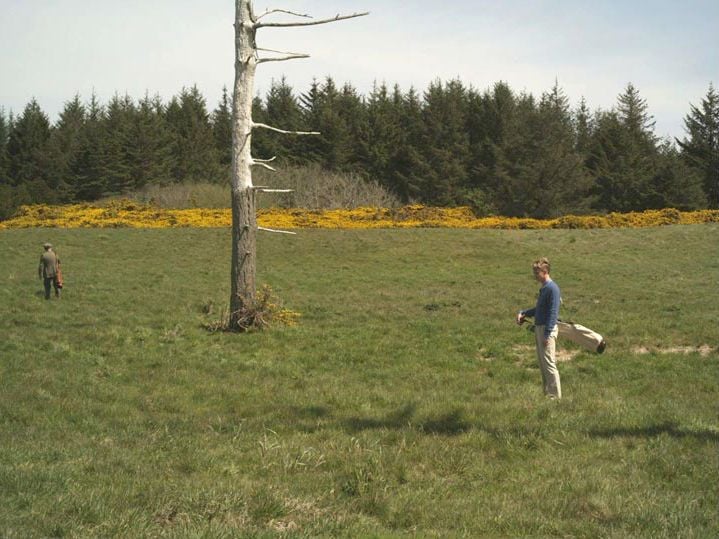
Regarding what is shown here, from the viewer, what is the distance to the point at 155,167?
66125 millimetres

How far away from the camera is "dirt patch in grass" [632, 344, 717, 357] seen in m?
14.0

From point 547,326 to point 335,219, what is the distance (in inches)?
1245

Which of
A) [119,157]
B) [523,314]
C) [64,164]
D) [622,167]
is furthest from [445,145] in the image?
[523,314]

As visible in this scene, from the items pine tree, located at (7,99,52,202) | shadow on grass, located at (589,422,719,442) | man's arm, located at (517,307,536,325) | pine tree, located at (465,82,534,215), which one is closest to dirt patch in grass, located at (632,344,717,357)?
man's arm, located at (517,307,536,325)

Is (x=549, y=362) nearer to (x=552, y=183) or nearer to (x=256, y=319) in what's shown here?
(x=256, y=319)

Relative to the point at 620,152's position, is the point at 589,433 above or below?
below

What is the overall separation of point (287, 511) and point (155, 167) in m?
64.6

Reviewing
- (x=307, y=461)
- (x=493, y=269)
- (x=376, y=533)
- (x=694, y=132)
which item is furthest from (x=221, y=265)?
(x=694, y=132)

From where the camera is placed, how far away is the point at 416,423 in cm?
861

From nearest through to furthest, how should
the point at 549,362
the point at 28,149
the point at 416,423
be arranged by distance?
1. the point at 416,423
2. the point at 549,362
3. the point at 28,149

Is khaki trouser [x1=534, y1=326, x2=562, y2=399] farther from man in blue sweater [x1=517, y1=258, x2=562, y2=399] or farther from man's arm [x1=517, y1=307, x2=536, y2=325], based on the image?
man's arm [x1=517, y1=307, x2=536, y2=325]

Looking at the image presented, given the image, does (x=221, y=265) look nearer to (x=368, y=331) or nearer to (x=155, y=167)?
(x=368, y=331)

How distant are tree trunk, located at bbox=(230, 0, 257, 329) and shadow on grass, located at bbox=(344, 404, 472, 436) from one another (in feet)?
27.3

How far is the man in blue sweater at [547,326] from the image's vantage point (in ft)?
31.9
